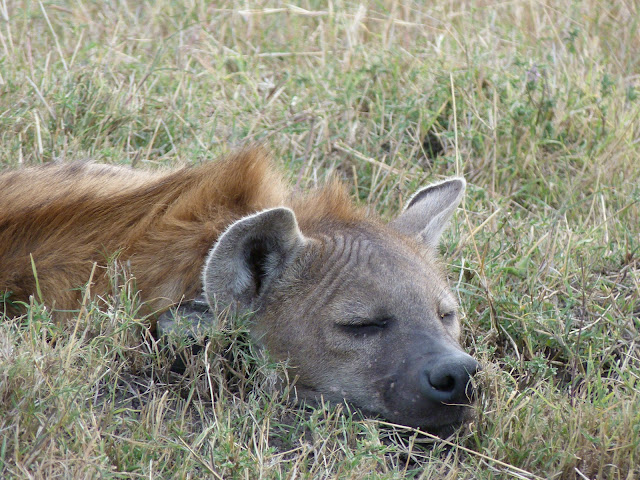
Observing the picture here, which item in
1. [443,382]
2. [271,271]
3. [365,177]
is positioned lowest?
[365,177]

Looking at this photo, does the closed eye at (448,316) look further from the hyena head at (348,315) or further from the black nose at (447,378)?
the black nose at (447,378)

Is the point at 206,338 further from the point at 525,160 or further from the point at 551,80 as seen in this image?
the point at 551,80

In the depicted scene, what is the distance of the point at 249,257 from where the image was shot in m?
3.39

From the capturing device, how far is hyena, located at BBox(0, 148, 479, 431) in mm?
3229

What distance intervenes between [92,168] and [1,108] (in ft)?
4.28

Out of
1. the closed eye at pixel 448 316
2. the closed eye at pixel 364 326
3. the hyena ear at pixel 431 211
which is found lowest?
the closed eye at pixel 448 316

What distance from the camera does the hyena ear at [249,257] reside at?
326cm

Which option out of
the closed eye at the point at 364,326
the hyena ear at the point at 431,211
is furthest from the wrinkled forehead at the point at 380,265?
the hyena ear at the point at 431,211

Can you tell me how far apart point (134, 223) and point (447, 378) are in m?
1.33

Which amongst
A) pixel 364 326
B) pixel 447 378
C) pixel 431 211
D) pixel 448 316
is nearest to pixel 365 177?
pixel 431 211

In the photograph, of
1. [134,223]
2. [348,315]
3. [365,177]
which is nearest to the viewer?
[348,315]

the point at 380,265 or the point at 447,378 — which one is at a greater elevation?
the point at 380,265

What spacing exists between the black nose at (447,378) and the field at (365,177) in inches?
7.3

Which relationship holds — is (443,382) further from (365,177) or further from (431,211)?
(365,177)
